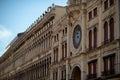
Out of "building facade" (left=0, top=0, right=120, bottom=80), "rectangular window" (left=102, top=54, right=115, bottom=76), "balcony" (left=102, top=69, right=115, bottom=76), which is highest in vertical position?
"building facade" (left=0, top=0, right=120, bottom=80)

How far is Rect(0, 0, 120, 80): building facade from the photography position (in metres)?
38.0

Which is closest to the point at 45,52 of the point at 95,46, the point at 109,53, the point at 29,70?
the point at 29,70

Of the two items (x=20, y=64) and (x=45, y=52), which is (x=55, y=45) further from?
(x=20, y=64)

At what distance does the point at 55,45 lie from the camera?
57.1m

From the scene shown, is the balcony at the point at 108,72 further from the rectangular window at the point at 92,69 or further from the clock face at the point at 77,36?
the clock face at the point at 77,36

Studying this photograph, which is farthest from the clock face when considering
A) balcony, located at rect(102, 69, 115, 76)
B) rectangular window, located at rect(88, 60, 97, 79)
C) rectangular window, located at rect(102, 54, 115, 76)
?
balcony, located at rect(102, 69, 115, 76)

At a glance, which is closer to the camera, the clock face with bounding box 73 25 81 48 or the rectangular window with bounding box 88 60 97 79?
the rectangular window with bounding box 88 60 97 79

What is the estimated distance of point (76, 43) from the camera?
47.3m

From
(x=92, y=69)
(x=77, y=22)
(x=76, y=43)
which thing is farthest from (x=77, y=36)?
(x=92, y=69)

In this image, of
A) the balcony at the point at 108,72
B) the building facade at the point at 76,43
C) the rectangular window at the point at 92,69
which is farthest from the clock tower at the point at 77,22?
the balcony at the point at 108,72

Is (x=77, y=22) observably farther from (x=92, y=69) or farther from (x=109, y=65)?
(x=109, y=65)

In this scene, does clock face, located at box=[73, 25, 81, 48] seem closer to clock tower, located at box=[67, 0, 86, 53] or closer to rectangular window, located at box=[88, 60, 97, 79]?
clock tower, located at box=[67, 0, 86, 53]

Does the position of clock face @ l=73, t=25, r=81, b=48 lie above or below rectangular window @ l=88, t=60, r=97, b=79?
above

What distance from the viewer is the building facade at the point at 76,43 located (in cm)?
3797
